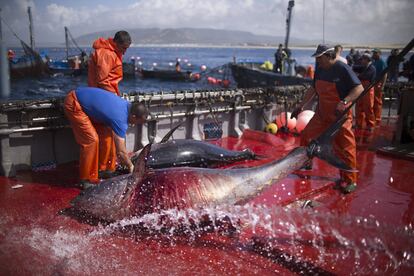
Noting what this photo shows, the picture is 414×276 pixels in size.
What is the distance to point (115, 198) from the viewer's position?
389 cm

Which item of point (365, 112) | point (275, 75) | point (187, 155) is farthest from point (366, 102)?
point (275, 75)

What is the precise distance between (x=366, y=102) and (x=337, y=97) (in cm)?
413

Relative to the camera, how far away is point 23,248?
3.50 metres

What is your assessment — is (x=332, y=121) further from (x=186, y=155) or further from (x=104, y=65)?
(x=104, y=65)

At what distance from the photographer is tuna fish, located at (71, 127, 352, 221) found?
3.86m

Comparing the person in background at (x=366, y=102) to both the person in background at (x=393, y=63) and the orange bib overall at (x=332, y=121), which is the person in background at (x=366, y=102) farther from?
the orange bib overall at (x=332, y=121)

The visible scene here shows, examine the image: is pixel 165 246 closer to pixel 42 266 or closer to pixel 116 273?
pixel 116 273

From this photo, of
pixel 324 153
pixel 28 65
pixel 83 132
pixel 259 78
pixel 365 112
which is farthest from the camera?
pixel 28 65

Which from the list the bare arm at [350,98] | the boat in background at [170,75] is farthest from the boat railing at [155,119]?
the boat in background at [170,75]

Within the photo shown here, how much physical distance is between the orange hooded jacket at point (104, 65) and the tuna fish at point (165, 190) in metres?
1.75

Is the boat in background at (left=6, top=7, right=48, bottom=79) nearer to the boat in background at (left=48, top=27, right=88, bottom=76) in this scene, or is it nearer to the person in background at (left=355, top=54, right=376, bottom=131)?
the boat in background at (left=48, top=27, right=88, bottom=76)

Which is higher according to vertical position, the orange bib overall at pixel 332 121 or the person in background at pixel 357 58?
the person in background at pixel 357 58

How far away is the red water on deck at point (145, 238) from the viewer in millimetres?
3246

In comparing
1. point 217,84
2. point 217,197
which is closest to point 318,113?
point 217,197
